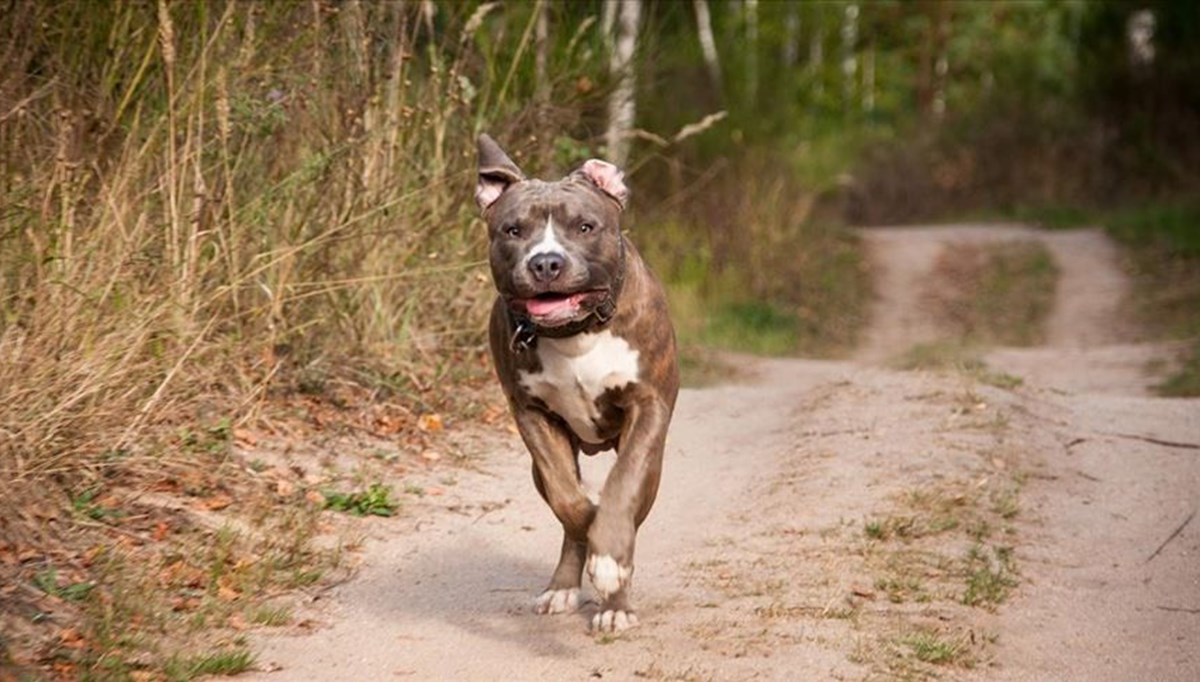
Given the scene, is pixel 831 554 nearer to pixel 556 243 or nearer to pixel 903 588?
pixel 903 588

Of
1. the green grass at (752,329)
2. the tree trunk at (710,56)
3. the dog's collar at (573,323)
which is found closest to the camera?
the dog's collar at (573,323)

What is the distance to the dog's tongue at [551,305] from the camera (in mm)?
5848

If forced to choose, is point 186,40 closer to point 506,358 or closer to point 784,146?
point 506,358

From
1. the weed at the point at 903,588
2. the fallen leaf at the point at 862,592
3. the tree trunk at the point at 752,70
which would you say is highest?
the tree trunk at the point at 752,70

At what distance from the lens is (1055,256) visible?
2288 cm

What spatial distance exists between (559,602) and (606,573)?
3.02 feet

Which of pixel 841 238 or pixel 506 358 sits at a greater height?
pixel 506 358

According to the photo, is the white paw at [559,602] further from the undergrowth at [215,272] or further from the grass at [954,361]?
the grass at [954,361]

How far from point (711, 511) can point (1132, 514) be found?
6.39ft

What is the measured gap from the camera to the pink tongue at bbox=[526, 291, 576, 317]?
5852 mm

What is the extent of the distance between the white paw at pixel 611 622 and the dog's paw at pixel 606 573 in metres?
0.51

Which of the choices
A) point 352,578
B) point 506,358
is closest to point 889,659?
point 506,358

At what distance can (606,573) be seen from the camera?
5.90 metres

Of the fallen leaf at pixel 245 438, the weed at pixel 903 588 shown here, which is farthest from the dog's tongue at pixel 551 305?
the fallen leaf at pixel 245 438
